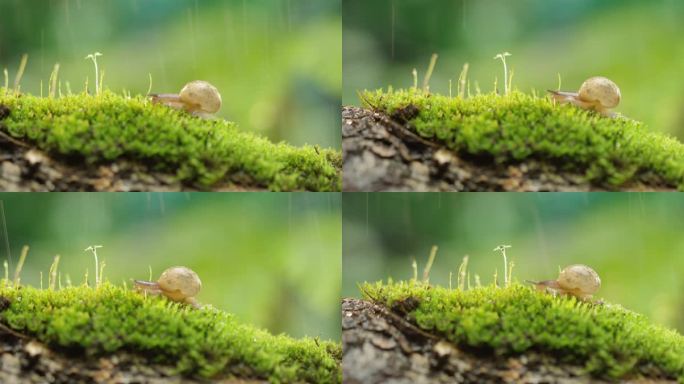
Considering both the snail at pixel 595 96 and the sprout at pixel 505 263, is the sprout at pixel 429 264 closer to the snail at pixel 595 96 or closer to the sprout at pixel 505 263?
the sprout at pixel 505 263

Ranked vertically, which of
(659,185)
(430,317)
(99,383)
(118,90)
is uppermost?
(118,90)

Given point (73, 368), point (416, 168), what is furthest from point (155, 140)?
point (416, 168)

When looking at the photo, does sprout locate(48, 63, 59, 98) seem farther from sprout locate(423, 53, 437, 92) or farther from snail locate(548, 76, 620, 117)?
snail locate(548, 76, 620, 117)

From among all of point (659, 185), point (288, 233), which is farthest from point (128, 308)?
point (659, 185)

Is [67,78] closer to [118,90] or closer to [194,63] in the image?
[118,90]

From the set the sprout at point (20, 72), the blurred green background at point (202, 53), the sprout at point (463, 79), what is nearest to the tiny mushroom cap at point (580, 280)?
the sprout at point (463, 79)

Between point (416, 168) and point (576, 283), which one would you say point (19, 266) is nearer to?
point (416, 168)
